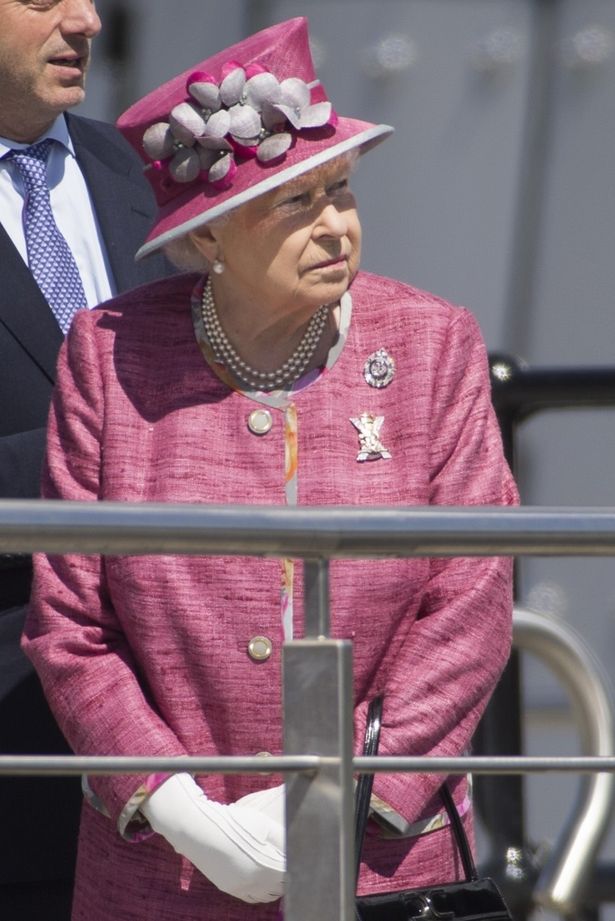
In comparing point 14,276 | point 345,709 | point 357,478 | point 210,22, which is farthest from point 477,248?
point 345,709

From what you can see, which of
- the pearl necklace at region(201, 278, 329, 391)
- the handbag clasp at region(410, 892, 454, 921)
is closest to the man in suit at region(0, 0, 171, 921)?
the pearl necklace at region(201, 278, 329, 391)

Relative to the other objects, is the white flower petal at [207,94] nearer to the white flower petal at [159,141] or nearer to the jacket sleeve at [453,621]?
the white flower petal at [159,141]

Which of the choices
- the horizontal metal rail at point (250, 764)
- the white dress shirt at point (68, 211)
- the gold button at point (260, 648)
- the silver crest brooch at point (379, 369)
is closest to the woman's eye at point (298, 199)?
the silver crest brooch at point (379, 369)

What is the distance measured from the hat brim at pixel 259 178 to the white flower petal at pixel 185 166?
0.06 ft

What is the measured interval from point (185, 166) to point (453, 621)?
0.65m

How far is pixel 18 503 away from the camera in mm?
1960

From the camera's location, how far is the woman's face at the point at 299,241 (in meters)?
2.45

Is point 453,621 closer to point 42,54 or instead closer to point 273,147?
point 273,147

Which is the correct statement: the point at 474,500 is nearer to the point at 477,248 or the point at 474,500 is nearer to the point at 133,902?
the point at 133,902

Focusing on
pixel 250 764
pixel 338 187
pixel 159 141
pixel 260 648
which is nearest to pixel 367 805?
pixel 260 648

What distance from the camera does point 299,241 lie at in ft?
8.05

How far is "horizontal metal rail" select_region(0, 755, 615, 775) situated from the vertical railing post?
0.02m

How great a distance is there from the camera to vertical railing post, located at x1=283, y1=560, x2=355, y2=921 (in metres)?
1.99

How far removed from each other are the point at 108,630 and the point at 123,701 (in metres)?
0.11
